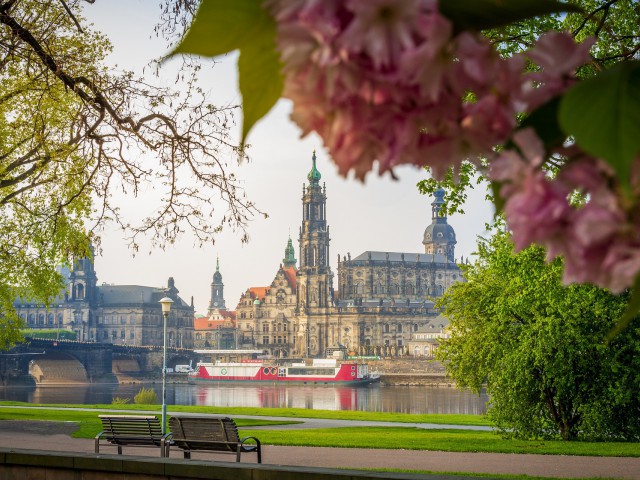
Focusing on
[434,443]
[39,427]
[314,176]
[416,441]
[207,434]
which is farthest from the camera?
[314,176]

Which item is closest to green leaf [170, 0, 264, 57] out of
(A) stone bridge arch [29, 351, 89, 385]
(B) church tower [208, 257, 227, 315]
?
(A) stone bridge arch [29, 351, 89, 385]

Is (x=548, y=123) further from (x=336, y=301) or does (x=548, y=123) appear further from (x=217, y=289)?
(x=217, y=289)

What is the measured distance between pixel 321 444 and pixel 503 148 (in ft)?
53.8

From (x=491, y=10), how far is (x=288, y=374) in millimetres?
97530

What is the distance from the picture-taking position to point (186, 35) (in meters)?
0.92

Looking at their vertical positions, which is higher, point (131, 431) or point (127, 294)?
point (127, 294)

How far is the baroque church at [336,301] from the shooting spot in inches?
5103

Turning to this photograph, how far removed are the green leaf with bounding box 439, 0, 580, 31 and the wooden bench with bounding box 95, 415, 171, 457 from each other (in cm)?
1308

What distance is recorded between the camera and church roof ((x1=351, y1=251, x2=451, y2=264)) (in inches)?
5389

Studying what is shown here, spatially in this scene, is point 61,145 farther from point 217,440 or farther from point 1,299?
point 1,299

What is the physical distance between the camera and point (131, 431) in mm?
13617

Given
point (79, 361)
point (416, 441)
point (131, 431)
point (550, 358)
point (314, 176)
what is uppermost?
point (314, 176)

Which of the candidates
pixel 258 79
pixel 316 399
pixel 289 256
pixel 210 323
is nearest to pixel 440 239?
pixel 289 256

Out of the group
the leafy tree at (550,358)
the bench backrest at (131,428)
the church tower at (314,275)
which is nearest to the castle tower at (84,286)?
the church tower at (314,275)
